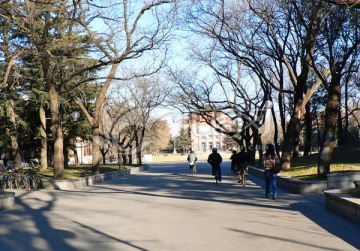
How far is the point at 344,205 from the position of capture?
34.1 ft

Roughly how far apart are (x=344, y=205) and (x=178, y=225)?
3.57 m

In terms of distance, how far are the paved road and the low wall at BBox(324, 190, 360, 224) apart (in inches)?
6.8

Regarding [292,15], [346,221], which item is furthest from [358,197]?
[292,15]

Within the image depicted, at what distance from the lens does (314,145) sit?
251 ft

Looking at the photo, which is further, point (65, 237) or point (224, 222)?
point (224, 222)

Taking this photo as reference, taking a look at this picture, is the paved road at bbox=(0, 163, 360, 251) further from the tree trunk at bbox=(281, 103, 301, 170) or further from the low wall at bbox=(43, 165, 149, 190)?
the tree trunk at bbox=(281, 103, 301, 170)

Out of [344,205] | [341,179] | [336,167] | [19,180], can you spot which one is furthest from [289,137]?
[344,205]

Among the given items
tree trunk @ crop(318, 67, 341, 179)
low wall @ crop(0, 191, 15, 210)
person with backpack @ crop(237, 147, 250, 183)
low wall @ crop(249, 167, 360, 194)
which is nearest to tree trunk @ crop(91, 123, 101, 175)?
person with backpack @ crop(237, 147, 250, 183)

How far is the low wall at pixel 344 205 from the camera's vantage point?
9.60 metres

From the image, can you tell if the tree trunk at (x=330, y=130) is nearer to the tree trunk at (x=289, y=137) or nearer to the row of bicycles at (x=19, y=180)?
the tree trunk at (x=289, y=137)

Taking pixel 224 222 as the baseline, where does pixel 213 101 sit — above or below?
above

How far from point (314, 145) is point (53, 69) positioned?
60.5 metres

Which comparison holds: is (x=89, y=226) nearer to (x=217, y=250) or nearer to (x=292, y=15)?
(x=217, y=250)

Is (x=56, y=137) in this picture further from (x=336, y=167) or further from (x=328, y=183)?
(x=336, y=167)
